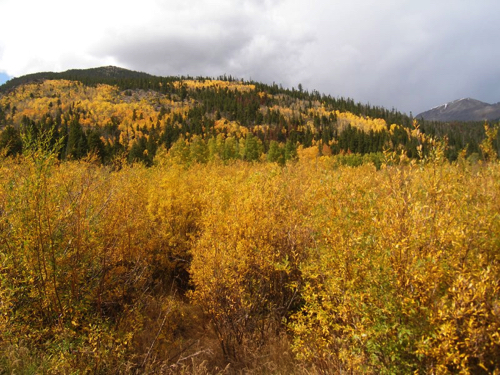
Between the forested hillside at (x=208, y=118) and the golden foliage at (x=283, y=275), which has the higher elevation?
the forested hillside at (x=208, y=118)

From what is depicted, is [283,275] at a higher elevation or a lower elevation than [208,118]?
lower

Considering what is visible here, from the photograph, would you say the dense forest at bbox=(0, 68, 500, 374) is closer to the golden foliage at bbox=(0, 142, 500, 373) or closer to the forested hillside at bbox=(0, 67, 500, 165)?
the golden foliage at bbox=(0, 142, 500, 373)

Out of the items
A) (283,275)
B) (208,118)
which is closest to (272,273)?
(283,275)

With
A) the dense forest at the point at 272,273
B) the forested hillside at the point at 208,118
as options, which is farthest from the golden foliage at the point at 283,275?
the forested hillside at the point at 208,118

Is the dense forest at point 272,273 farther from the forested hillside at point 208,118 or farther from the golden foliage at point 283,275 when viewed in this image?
the forested hillside at point 208,118

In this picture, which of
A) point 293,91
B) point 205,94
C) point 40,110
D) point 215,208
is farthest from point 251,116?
point 215,208

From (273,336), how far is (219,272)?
226cm

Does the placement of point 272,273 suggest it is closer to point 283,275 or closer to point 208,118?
point 283,275

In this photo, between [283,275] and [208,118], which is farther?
[208,118]

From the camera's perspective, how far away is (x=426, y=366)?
3510 mm

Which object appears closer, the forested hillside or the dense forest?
the dense forest

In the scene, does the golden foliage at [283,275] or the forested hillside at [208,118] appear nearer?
the golden foliage at [283,275]

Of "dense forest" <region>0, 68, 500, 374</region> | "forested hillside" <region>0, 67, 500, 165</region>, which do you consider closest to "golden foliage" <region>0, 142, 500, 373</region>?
"dense forest" <region>0, 68, 500, 374</region>

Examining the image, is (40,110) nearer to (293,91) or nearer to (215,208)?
(293,91)
